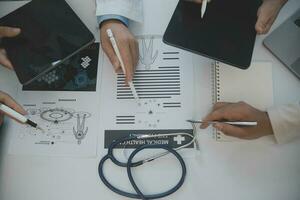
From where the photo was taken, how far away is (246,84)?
0.87 metres

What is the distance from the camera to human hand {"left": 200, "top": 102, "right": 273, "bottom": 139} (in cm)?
79

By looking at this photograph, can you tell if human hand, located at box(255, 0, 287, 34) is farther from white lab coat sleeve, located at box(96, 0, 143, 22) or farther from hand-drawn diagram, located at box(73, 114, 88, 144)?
hand-drawn diagram, located at box(73, 114, 88, 144)

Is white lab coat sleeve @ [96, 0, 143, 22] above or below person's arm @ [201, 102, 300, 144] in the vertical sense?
above

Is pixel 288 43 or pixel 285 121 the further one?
pixel 288 43

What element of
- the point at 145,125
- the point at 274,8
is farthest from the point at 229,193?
the point at 274,8

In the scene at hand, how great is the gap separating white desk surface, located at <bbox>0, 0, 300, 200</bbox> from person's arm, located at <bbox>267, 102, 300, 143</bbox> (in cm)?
3

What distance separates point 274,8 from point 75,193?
67 cm

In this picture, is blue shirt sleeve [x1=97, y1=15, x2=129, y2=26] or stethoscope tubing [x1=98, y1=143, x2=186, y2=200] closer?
stethoscope tubing [x1=98, y1=143, x2=186, y2=200]

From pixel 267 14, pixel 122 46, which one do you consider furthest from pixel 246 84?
pixel 122 46

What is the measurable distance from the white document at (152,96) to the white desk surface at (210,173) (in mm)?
83

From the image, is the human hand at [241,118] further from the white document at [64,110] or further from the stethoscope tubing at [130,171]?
the white document at [64,110]

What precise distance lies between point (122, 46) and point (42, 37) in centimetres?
21

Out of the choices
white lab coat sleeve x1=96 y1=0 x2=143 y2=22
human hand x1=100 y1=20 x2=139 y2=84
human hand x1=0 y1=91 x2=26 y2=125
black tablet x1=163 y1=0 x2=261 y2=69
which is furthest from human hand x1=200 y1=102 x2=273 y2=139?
human hand x1=0 y1=91 x2=26 y2=125

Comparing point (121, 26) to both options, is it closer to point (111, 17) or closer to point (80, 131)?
point (111, 17)
